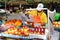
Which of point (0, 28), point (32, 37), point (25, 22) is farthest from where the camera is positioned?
point (25, 22)

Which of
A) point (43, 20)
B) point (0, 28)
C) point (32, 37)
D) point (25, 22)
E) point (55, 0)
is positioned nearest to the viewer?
point (32, 37)

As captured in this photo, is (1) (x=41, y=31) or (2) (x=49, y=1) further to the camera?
(2) (x=49, y=1)

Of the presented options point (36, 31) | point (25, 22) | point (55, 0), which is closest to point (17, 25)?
point (25, 22)

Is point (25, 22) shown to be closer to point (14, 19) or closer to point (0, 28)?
point (14, 19)

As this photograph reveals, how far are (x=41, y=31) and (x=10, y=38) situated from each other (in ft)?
1.59

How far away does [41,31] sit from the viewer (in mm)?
Answer: 2896

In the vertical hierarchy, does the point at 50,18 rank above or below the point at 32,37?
above

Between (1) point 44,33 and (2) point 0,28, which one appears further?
(2) point 0,28

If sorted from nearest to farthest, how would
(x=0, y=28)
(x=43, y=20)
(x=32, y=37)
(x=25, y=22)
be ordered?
(x=32, y=37)
(x=0, y=28)
(x=25, y=22)
(x=43, y=20)

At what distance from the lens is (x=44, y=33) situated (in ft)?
9.34

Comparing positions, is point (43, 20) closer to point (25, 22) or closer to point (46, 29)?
point (25, 22)

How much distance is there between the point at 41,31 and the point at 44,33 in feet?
0.22

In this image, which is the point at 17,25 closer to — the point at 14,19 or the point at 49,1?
the point at 14,19

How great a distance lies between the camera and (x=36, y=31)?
2.92 meters
